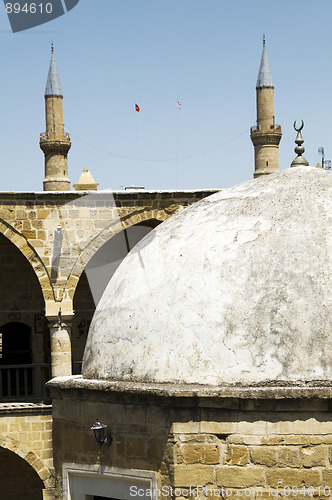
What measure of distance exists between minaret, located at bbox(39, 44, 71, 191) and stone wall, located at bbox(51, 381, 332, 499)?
23.9 meters

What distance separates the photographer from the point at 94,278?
15.4 meters

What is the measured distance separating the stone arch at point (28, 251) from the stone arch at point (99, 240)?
334mm

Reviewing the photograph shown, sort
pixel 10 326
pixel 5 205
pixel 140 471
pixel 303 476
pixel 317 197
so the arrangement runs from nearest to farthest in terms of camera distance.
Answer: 1. pixel 303 476
2. pixel 140 471
3. pixel 317 197
4. pixel 5 205
5. pixel 10 326

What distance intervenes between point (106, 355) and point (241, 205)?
1.29 metres

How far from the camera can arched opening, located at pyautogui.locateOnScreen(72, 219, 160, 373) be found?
15094 mm

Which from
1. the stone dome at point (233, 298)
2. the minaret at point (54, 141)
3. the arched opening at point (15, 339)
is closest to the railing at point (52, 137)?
A: the minaret at point (54, 141)

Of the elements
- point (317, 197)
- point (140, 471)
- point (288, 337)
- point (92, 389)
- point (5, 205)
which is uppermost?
point (5, 205)

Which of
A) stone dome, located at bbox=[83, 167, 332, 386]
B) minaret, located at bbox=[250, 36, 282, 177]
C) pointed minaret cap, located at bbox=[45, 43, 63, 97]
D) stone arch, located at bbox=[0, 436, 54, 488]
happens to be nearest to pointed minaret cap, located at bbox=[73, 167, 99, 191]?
pointed minaret cap, located at bbox=[45, 43, 63, 97]

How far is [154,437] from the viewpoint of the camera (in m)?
4.70

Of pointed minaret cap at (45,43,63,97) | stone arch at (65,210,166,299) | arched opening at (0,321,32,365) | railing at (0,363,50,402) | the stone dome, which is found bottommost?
railing at (0,363,50,402)

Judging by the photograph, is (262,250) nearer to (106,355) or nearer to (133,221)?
(106,355)

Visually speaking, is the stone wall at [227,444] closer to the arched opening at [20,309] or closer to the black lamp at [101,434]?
the black lamp at [101,434]

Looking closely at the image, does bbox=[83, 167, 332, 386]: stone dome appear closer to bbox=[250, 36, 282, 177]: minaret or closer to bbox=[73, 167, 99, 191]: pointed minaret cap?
bbox=[73, 167, 99, 191]: pointed minaret cap

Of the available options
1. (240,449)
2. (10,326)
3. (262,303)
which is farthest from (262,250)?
(10,326)
